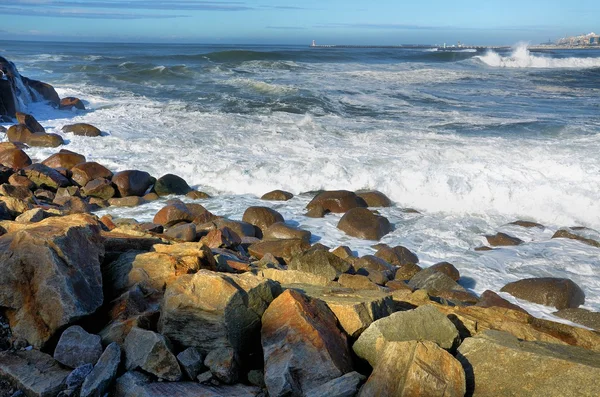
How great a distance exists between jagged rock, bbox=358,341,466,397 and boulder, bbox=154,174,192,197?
7.36 metres

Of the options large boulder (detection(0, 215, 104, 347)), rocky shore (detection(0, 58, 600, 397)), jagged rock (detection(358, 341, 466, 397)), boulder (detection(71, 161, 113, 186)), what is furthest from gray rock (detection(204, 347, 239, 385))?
boulder (detection(71, 161, 113, 186))

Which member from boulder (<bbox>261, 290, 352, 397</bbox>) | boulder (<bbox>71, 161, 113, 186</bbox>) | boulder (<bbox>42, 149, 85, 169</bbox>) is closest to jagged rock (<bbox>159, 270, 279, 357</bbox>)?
boulder (<bbox>261, 290, 352, 397</bbox>)

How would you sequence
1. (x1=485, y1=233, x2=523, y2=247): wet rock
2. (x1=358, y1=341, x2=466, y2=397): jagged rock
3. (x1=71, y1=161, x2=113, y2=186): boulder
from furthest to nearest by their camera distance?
1. (x1=71, y1=161, x2=113, y2=186): boulder
2. (x1=485, y1=233, x2=523, y2=247): wet rock
3. (x1=358, y1=341, x2=466, y2=397): jagged rock

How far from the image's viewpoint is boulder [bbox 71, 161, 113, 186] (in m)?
9.84

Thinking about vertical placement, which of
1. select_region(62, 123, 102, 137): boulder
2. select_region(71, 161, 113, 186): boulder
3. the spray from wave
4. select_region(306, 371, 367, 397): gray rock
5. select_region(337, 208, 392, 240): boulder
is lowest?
select_region(337, 208, 392, 240): boulder

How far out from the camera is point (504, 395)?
2.87 meters

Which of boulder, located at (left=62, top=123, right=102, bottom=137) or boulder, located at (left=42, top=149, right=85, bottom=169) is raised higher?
boulder, located at (left=62, top=123, right=102, bottom=137)

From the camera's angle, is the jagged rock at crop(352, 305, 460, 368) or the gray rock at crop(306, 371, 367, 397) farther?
the jagged rock at crop(352, 305, 460, 368)

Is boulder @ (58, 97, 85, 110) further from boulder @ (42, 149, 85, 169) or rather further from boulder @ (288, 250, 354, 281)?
boulder @ (288, 250, 354, 281)

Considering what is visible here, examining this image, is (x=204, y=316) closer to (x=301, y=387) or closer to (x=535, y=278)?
(x=301, y=387)

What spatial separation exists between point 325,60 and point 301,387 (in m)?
38.9

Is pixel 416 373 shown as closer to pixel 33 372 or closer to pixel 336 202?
pixel 33 372

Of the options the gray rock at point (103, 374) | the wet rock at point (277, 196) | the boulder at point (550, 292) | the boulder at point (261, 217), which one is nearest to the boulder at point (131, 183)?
the wet rock at point (277, 196)

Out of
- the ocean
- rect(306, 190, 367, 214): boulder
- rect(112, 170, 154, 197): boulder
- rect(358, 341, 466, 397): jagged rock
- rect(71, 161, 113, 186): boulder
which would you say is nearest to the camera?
rect(358, 341, 466, 397): jagged rock
